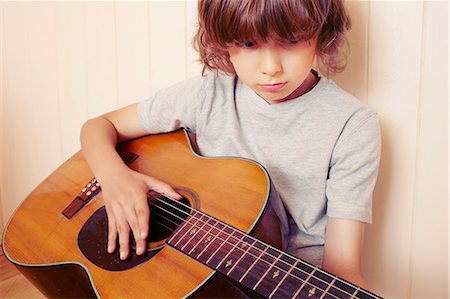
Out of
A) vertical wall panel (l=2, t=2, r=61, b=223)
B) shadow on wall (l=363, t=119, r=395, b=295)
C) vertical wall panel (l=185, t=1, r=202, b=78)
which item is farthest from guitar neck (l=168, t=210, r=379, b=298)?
vertical wall panel (l=2, t=2, r=61, b=223)

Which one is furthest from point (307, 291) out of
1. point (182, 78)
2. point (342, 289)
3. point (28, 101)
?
point (28, 101)

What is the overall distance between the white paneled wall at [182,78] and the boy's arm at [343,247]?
0.16 meters

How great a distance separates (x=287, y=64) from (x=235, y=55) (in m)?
0.09

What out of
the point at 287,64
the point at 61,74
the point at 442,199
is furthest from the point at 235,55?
the point at 61,74

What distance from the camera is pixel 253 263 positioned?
683mm

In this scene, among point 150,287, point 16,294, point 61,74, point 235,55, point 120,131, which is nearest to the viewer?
point 150,287

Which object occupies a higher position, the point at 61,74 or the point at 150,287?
the point at 61,74

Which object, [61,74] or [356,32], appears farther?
[61,74]

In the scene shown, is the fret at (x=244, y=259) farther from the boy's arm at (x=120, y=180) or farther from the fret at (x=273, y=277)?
the boy's arm at (x=120, y=180)

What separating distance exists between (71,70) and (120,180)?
0.69 m

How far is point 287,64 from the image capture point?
0.80m

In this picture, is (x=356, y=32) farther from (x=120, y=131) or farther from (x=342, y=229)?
(x=120, y=131)

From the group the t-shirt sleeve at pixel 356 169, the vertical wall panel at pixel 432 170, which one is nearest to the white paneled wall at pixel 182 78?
the vertical wall panel at pixel 432 170

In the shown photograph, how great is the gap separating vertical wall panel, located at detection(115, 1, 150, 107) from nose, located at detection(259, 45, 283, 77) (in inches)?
22.2
